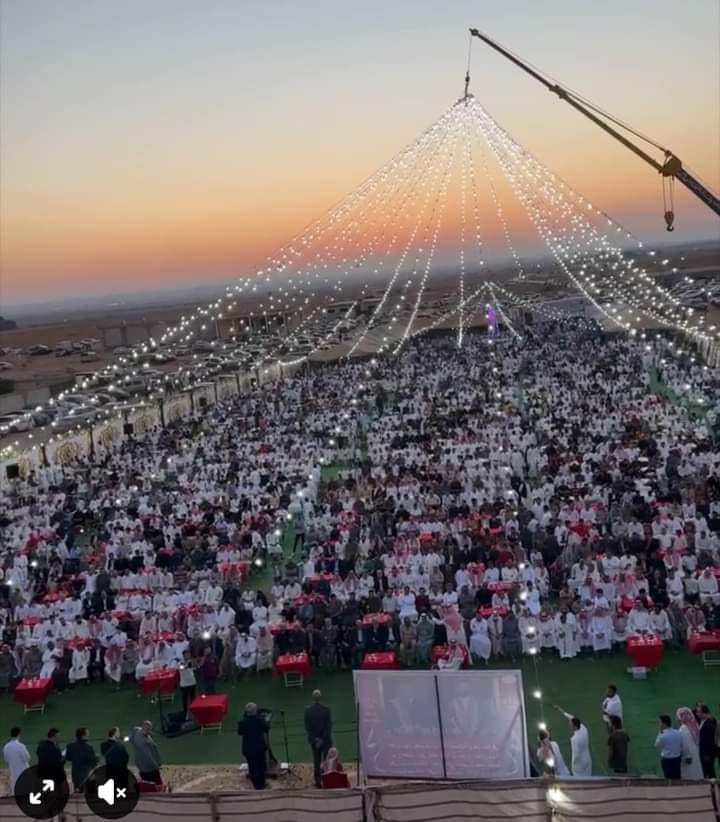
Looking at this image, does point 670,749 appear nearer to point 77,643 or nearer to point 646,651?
point 646,651

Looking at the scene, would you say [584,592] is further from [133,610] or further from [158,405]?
[158,405]

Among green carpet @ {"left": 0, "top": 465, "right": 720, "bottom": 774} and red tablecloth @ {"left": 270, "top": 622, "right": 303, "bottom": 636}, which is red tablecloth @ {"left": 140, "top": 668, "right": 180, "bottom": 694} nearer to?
green carpet @ {"left": 0, "top": 465, "right": 720, "bottom": 774}

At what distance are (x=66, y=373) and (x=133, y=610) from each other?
4391 centimetres

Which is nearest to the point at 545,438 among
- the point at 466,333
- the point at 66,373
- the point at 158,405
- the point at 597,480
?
the point at 597,480

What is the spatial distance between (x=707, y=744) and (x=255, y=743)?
4.77 meters

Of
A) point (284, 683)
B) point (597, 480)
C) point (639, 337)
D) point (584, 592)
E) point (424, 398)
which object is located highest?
point (639, 337)

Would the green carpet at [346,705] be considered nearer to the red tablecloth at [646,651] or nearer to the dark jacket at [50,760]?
the red tablecloth at [646,651]

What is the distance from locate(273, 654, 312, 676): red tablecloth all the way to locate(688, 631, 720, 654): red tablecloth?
18.1ft

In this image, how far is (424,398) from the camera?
34.4 m

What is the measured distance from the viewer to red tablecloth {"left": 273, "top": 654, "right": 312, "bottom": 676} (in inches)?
495

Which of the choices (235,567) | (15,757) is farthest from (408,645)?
(15,757)

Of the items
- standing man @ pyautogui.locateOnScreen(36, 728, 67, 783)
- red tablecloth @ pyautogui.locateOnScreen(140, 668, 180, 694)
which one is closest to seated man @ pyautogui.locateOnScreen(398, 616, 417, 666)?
red tablecloth @ pyautogui.locateOnScreen(140, 668, 180, 694)

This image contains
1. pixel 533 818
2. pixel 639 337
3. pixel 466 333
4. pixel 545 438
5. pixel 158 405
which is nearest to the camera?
pixel 533 818

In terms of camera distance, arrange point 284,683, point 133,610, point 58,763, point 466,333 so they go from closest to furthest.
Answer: point 58,763
point 284,683
point 133,610
point 466,333
